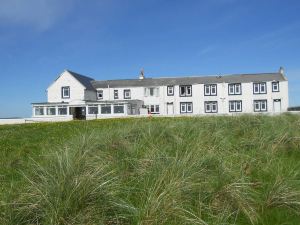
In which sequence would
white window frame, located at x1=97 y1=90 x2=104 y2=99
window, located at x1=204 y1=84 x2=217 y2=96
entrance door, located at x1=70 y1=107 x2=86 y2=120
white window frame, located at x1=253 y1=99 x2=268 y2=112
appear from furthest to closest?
white window frame, located at x1=97 y1=90 x2=104 y2=99 < window, located at x1=204 y1=84 x2=217 y2=96 < entrance door, located at x1=70 y1=107 x2=86 y2=120 < white window frame, located at x1=253 y1=99 x2=268 y2=112

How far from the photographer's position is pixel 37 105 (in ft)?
168

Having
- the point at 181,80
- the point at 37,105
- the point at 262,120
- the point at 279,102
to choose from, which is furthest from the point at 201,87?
the point at 262,120

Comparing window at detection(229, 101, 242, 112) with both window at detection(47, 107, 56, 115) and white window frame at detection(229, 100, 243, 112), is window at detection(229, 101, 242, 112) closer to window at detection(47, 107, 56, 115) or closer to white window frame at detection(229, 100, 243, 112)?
white window frame at detection(229, 100, 243, 112)

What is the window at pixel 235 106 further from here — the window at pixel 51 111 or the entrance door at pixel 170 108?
the window at pixel 51 111

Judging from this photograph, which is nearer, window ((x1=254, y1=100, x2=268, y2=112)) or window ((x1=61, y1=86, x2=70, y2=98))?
window ((x1=254, y1=100, x2=268, y2=112))

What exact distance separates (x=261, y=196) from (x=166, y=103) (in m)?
48.0

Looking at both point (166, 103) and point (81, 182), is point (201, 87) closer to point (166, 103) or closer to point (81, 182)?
point (166, 103)

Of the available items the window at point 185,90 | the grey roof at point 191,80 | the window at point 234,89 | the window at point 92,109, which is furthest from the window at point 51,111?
the window at point 234,89

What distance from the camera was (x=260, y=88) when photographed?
50.9 m

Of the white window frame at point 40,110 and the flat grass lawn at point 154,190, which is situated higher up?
the white window frame at point 40,110

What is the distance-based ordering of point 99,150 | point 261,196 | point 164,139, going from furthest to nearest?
point 164,139 < point 99,150 < point 261,196

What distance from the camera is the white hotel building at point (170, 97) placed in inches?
1976

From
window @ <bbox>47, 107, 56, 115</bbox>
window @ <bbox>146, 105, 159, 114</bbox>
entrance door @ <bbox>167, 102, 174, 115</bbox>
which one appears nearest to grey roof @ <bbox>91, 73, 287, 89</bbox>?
entrance door @ <bbox>167, 102, 174, 115</bbox>

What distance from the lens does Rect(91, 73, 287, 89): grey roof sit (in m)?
51.3
